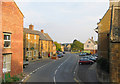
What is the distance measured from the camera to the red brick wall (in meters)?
16.5

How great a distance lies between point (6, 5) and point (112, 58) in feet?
43.9

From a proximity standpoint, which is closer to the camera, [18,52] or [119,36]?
[119,36]

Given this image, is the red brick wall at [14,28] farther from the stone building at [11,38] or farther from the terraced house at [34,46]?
the terraced house at [34,46]

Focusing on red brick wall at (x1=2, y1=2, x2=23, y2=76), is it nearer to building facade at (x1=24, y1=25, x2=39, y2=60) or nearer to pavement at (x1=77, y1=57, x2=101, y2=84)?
pavement at (x1=77, y1=57, x2=101, y2=84)

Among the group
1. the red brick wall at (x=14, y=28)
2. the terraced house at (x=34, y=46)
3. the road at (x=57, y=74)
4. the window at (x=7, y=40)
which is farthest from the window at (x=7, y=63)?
the terraced house at (x=34, y=46)

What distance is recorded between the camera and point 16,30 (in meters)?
18.4

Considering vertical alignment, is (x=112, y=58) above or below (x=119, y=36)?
below

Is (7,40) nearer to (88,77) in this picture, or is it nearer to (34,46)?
(88,77)

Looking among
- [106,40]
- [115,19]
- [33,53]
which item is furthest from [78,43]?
[115,19]

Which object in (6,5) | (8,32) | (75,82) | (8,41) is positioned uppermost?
(6,5)

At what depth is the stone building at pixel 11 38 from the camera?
16.4 meters

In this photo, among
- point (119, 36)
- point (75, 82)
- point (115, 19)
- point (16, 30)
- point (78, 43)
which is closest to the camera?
point (119, 36)

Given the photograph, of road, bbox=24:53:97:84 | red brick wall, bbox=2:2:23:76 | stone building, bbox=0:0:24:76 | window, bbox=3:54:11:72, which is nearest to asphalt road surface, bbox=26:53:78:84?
road, bbox=24:53:97:84

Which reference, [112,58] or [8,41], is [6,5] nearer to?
[8,41]
